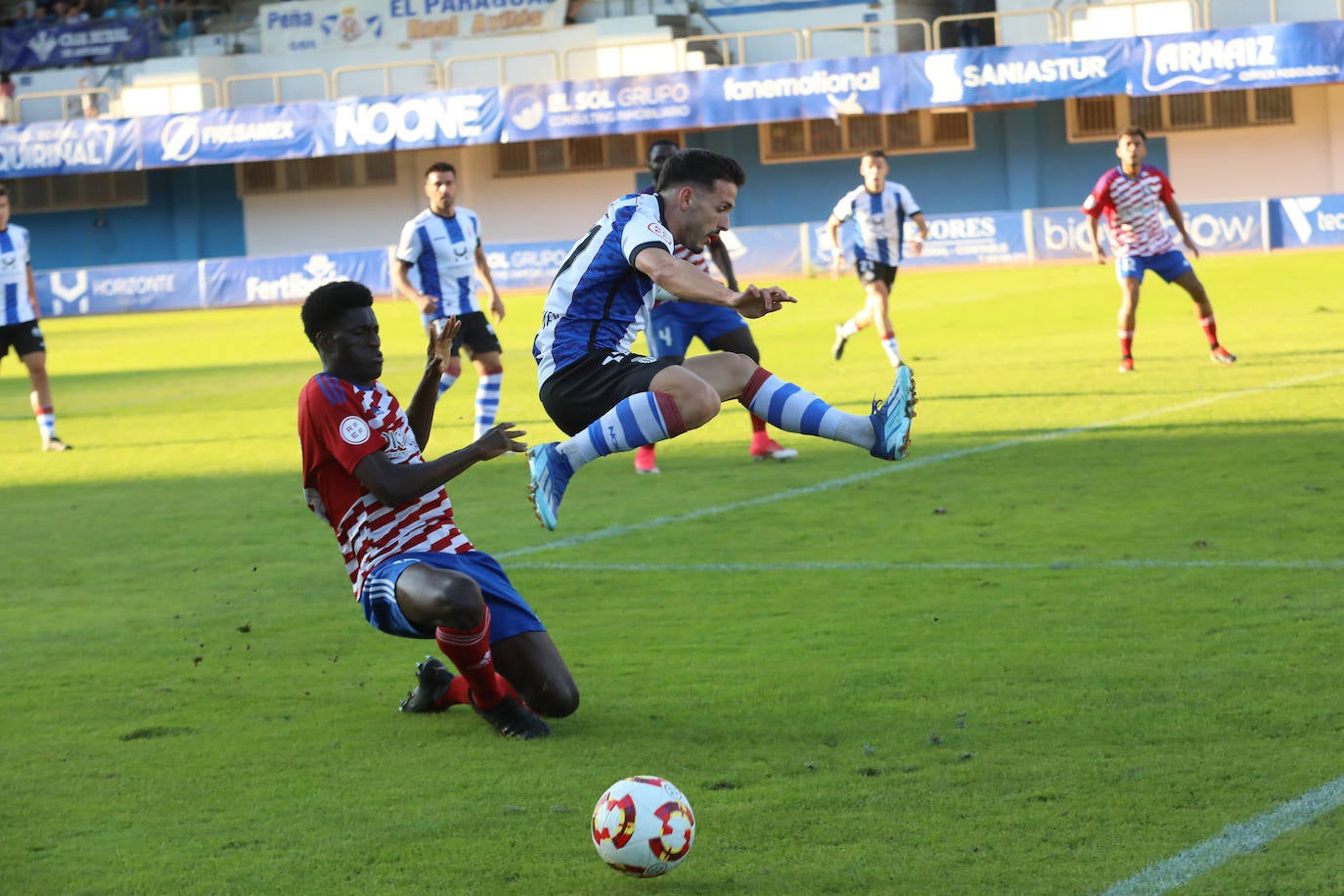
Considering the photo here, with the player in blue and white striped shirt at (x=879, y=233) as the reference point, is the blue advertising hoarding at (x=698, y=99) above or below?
above

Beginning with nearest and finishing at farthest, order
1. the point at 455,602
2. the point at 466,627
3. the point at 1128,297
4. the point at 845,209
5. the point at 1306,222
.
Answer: the point at 455,602
the point at 466,627
the point at 1128,297
the point at 845,209
the point at 1306,222

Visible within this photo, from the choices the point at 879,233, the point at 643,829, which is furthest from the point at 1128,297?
the point at 643,829

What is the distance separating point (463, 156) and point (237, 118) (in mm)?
6198

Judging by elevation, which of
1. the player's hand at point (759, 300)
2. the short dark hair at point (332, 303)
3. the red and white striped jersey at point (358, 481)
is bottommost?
the red and white striped jersey at point (358, 481)

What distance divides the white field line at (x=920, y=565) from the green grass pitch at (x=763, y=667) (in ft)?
0.12

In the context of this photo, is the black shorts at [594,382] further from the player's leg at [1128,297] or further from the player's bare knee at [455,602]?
the player's leg at [1128,297]

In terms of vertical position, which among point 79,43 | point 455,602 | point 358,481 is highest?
point 79,43

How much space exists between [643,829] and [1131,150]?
40.0 feet

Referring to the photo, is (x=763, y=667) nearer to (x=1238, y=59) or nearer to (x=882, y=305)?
(x=882, y=305)

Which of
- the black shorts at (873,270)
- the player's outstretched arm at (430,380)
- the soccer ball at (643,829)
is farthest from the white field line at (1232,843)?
the black shorts at (873,270)

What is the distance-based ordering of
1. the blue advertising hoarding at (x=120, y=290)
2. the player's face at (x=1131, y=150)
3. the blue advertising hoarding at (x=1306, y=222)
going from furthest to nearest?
the blue advertising hoarding at (x=120, y=290) < the blue advertising hoarding at (x=1306, y=222) < the player's face at (x=1131, y=150)

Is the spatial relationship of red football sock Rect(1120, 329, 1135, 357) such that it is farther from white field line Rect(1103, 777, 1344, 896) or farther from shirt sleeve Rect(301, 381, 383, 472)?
white field line Rect(1103, 777, 1344, 896)

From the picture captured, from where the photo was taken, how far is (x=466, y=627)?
5.68m

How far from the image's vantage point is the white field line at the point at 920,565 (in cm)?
786
